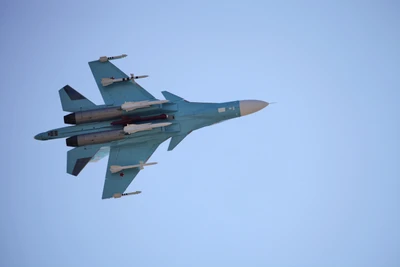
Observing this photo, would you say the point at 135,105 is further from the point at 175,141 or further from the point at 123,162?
the point at 123,162

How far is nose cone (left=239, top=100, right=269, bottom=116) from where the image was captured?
31.0 metres

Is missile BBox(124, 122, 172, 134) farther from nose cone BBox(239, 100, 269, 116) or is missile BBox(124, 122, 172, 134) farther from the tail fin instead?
nose cone BBox(239, 100, 269, 116)

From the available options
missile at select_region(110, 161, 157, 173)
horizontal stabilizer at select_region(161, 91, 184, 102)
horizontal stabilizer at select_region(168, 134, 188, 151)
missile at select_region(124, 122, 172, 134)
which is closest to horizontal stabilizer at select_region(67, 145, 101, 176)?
missile at select_region(110, 161, 157, 173)

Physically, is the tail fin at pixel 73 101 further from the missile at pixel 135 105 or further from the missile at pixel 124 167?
the missile at pixel 124 167

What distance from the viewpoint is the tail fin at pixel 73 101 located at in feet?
102

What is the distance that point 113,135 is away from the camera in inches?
1203

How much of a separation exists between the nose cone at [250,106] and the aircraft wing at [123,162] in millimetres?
4349

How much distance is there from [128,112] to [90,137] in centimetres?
221

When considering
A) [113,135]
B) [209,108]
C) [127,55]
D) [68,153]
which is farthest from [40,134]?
[209,108]

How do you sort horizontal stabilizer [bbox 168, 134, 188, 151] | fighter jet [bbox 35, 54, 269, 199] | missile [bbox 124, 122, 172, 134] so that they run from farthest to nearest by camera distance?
horizontal stabilizer [bbox 168, 134, 188, 151] < fighter jet [bbox 35, 54, 269, 199] < missile [bbox 124, 122, 172, 134]

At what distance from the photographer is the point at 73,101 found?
31031mm

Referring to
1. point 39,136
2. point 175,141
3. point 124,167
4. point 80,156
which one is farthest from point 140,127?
point 39,136

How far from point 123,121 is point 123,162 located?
2132 mm

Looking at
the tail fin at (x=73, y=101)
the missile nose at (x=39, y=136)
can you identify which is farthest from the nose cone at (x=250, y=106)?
the missile nose at (x=39, y=136)
